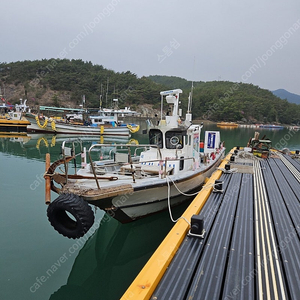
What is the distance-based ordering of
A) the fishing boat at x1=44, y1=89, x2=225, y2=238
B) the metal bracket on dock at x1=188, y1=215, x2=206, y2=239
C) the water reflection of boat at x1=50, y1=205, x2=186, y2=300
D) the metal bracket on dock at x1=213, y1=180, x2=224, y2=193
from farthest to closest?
the metal bracket on dock at x1=213, y1=180, x2=224, y2=193 < the fishing boat at x1=44, y1=89, x2=225, y2=238 < the water reflection of boat at x1=50, y1=205, x2=186, y2=300 < the metal bracket on dock at x1=188, y1=215, x2=206, y2=239

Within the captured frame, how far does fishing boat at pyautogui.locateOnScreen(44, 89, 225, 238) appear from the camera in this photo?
4863mm

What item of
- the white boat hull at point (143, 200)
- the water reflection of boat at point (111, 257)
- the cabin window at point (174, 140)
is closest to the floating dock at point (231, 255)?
the white boat hull at point (143, 200)

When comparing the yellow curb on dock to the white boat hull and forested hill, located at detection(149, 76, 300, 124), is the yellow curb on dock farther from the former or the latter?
forested hill, located at detection(149, 76, 300, 124)

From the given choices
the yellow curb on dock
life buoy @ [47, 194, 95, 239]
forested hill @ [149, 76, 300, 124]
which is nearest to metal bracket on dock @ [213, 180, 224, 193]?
the yellow curb on dock

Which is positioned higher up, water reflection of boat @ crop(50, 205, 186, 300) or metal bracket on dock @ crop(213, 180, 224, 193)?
metal bracket on dock @ crop(213, 180, 224, 193)

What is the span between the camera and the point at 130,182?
596 centimetres

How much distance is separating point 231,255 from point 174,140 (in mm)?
5380

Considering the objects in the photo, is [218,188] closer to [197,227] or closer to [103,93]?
[197,227]

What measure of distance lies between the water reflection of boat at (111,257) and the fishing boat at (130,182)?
53cm

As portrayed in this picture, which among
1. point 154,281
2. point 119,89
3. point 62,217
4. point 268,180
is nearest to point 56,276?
point 62,217

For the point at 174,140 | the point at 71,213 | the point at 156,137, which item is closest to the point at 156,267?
the point at 71,213

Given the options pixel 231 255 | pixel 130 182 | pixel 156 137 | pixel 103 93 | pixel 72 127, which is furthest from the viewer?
pixel 103 93

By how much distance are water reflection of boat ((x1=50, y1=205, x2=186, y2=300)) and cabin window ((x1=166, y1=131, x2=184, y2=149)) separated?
238cm

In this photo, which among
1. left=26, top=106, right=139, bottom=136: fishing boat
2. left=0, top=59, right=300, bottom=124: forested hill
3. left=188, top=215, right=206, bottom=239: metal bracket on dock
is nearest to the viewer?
left=188, top=215, right=206, bottom=239: metal bracket on dock
